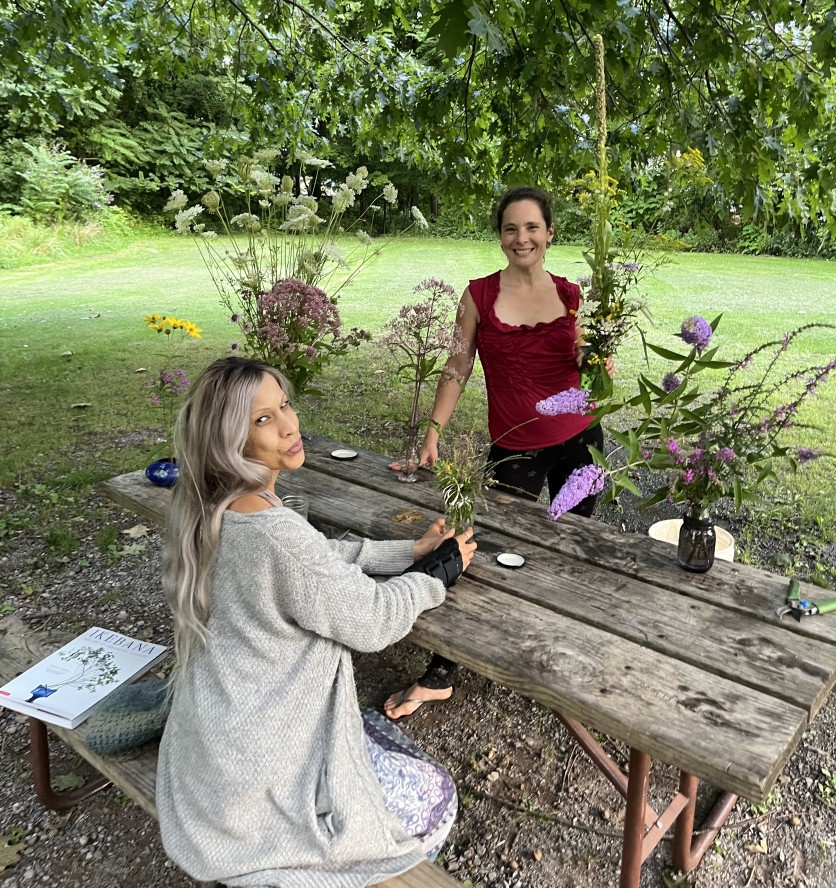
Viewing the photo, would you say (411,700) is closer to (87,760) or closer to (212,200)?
(87,760)

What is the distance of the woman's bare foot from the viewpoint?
8.23ft

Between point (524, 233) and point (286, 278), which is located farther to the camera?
point (524, 233)

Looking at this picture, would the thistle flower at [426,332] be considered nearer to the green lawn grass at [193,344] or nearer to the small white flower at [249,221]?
the green lawn grass at [193,344]

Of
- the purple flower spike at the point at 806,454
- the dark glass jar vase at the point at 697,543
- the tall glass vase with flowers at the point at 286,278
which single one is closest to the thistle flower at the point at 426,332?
the tall glass vase with flowers at the point at 286,278

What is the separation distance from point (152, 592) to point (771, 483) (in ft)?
12.4

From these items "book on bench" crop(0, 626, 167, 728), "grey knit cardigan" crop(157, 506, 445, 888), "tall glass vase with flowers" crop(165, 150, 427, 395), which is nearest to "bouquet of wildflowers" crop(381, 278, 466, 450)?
"tall glass vase with flowers" crop(165, 150, 427, 395)

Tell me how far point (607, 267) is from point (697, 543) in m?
0.80

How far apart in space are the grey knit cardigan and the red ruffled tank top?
1369 millimetres

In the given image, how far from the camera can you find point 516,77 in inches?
132

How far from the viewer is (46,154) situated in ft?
49.7

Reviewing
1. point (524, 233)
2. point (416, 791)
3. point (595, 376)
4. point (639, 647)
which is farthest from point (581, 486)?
point (524, 233)

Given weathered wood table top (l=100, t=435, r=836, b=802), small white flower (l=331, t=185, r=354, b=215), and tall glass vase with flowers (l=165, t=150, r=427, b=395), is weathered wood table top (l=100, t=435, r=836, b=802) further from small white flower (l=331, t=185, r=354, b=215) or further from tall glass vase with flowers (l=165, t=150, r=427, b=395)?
small white flower (l=331, t=185, r=354, b=215)

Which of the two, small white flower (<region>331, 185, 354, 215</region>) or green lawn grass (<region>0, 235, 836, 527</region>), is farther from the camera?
green lawn grass (<region>0, 235, 836, 527</region>)

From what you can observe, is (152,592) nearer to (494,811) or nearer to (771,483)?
(494,811)
